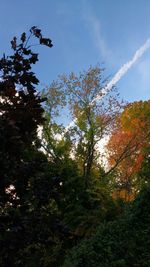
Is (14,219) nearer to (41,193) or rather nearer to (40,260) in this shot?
(41,193)

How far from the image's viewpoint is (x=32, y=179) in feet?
13.4

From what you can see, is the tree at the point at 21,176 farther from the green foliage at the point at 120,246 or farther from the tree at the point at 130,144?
the tree at the point at 130,144

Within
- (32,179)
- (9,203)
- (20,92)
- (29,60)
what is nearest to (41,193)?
(32,179)

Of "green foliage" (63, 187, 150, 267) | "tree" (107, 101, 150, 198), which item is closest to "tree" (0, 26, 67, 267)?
"green foliage" (63, 187, 150, 267)

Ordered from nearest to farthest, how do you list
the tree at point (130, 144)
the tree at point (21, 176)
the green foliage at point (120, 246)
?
the tree at point (21, 176) → the green foliage at point (120, 246) → the tree at point (130, 144)

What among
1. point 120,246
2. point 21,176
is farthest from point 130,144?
point 21,176

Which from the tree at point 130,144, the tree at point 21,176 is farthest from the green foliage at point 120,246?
the tree at point 130,144

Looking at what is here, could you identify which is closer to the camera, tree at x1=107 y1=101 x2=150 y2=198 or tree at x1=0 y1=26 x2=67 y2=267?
tree at x1=0 y1=26 x2=67 y2=267

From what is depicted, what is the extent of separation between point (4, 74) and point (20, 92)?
11.3 inches

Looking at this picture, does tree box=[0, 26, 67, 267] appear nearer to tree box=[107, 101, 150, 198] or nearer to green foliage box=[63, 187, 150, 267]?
green foliage box=[63, 187, 150, 267]

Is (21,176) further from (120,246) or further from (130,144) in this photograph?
(130,144)

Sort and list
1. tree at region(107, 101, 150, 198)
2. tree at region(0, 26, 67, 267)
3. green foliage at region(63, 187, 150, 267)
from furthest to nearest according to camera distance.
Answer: tree at region(107, 101, 150, 198) < green foliage at region(63, 187, 150, 267) < tree at region(0, 26, 67, 267)

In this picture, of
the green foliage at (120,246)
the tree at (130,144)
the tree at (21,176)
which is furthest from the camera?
the tree at (130,144)

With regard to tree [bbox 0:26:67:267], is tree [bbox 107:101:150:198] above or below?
above
